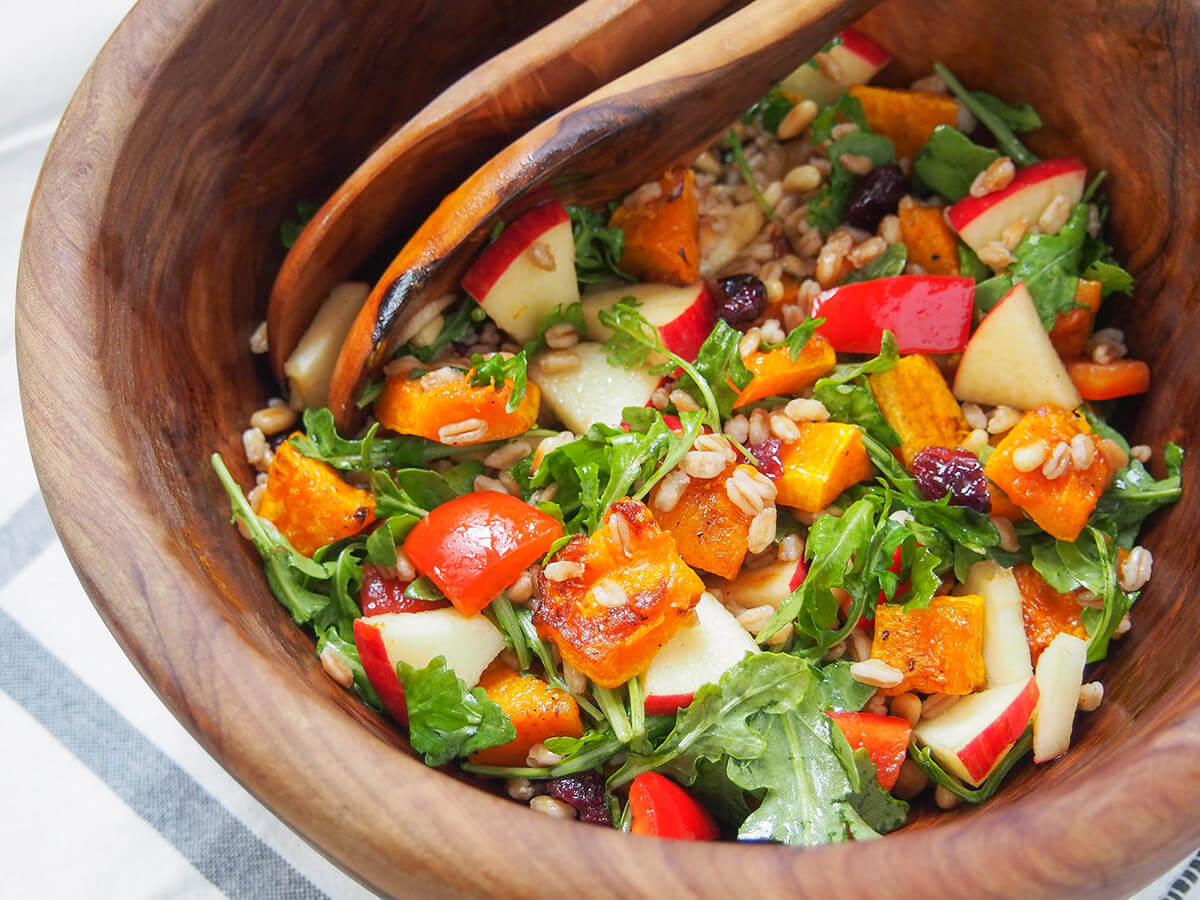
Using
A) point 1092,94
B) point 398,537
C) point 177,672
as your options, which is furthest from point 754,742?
point 1092,94

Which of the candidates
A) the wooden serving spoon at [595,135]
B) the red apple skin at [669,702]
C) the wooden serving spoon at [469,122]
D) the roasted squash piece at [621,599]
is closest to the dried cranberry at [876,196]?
the wooden serving spoon at [595,135]

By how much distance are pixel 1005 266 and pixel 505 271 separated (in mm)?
1180

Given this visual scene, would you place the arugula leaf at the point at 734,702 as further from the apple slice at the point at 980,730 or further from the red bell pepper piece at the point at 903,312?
the red bell pepper piece at the point at 903,312

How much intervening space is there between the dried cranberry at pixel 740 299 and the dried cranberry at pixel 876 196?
33cm

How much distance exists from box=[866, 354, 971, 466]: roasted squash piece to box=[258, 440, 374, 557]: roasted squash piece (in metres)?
1.17

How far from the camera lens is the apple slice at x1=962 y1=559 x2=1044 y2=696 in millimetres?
2176

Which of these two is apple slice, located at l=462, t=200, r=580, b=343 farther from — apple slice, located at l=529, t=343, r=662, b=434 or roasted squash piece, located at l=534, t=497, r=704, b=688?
roasted squash piece, located at l=534, t=497, r=704, b=688

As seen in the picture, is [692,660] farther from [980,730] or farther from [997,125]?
[997,125]

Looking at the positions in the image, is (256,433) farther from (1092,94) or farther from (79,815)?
(1092,94)

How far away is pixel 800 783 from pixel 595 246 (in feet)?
4.40

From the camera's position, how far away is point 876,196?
2.65m

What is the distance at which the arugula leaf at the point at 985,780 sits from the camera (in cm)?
208

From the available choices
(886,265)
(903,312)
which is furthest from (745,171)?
(903,312)

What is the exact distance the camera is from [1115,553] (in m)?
2.28
